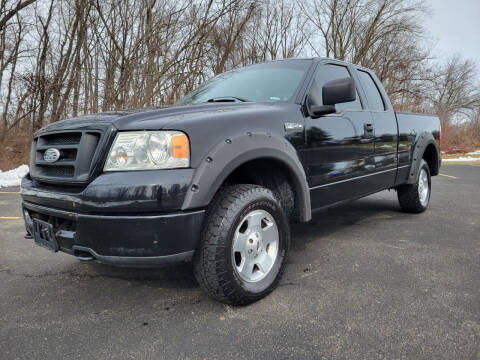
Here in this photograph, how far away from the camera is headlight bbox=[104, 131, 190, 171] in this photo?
193 cm

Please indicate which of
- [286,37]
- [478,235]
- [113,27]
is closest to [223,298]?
[478,235]

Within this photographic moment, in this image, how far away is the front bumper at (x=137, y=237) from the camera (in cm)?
187

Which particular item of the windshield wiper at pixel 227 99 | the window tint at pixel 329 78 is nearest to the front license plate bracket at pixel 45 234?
the windshield wiper at pixel 227 99

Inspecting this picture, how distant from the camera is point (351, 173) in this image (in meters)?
3.36

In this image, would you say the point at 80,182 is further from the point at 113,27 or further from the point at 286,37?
the point at 286,37

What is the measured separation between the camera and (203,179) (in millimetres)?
1977

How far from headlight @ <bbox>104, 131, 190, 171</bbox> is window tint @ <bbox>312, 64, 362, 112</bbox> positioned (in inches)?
59.4

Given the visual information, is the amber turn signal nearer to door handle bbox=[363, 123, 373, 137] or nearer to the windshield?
the windshield

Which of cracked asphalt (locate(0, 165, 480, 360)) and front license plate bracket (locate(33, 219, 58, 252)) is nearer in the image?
cracked asphalt (locate(0, 165, 480, 360))

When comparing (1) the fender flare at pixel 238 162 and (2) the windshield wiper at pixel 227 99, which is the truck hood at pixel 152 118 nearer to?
(1) the fender flare at pixel 238 162

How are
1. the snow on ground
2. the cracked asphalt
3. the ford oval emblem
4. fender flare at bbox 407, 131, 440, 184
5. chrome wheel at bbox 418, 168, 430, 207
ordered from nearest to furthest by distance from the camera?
1. the cracked asphalt
2. the ford oval emblem
3. fender flare at bbox 407, 131, 440, 184
4. chrome wheel at bbox 418, 168, 430, 207
5. the snow on ground

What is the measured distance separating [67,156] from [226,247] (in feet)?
3.71

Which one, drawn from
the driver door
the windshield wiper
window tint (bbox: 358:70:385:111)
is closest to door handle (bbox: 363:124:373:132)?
the driver door

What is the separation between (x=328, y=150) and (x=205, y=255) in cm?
153
